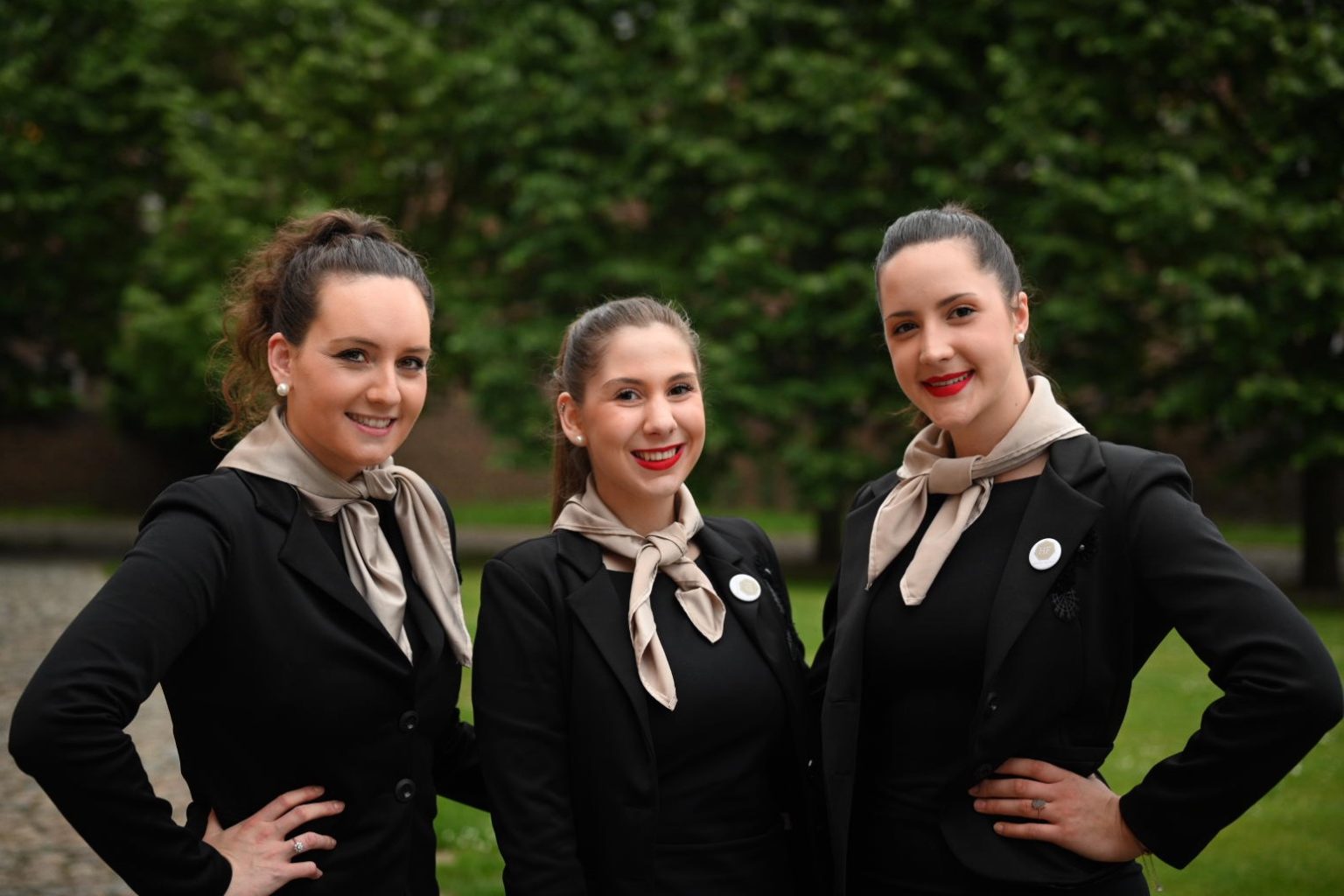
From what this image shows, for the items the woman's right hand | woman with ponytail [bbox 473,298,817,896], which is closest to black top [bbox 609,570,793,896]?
woman with ponytail [bbox 473,298,817,896]

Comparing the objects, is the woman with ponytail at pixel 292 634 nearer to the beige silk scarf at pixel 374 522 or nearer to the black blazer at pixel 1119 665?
the beige silk scarf at pixel 374 522

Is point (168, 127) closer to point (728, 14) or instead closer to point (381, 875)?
point (728, 14)

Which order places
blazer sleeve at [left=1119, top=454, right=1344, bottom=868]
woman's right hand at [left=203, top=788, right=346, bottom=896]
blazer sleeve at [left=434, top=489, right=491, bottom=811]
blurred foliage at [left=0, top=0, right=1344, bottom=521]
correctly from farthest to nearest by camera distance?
1. blurred foliage at [left=0, top=0, right=1344, bottom=521]
2. blazer sleeve at [left=434, top=489, right=491, bottom=811]
3. woman's right hand at [left=203, top=788, right=346, bottom=896]
4. blazer sleeve at [left=1119, top=454, right=1344, bottom=868]

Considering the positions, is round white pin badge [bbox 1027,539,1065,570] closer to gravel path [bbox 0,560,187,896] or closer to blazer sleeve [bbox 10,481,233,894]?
blazer sleeve [bbox 10,481,233,894]

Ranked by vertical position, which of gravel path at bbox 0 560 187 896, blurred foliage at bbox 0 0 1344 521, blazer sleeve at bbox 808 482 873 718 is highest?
blurred foliage at bbox 0 0 1344 521

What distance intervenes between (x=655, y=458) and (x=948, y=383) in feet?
2.43

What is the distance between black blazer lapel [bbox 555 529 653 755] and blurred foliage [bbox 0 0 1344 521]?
33.8 feet

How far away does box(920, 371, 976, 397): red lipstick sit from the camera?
10.5ft

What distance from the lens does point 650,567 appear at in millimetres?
3217

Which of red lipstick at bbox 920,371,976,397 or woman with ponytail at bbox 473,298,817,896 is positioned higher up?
red lipstick at bbox 920,371,976,397

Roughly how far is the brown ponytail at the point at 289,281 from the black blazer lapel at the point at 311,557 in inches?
15.6

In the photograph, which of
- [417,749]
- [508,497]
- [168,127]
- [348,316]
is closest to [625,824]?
[417,749]

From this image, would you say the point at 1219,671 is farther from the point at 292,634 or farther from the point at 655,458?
the point at 292,634

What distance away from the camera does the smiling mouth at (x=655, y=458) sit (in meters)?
3.29
